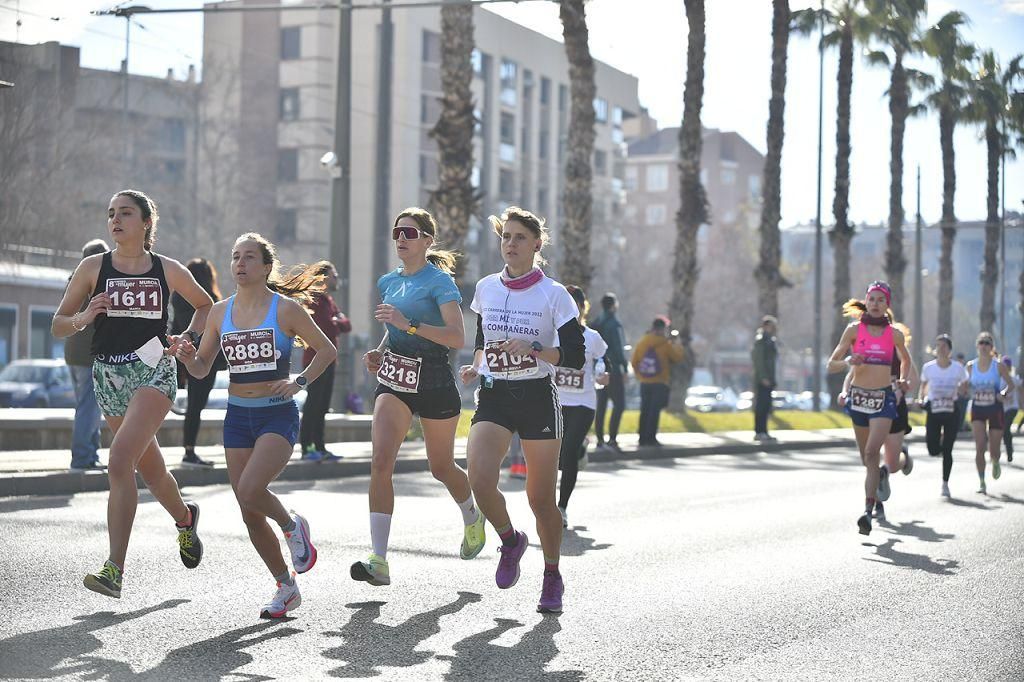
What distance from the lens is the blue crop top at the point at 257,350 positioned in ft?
25.0

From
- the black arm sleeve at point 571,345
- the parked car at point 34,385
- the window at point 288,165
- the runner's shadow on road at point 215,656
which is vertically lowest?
the runner's shadow on road at point 215,656

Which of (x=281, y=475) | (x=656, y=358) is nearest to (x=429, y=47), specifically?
(x=656, y=358)

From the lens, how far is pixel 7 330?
36844 mm

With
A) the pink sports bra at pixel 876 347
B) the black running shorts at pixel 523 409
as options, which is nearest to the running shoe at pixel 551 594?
the black running shorts at pixel 523 409

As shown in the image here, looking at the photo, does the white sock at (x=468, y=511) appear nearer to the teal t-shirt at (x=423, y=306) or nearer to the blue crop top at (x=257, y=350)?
the teal t-shirt at (x=423, y=306)

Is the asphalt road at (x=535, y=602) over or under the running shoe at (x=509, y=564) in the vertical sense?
under

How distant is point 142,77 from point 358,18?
15.7 meters

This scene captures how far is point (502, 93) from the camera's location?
83188mm

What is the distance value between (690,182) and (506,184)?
2000 inches

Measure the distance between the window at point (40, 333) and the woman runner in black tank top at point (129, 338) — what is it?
29590mm

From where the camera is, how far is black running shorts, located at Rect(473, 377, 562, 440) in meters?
7.97

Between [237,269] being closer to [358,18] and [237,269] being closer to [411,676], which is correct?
[411,676]

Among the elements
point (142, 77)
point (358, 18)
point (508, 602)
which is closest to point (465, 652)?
point (508, 602)

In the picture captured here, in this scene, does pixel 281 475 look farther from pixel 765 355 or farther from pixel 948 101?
pixel 948 101
